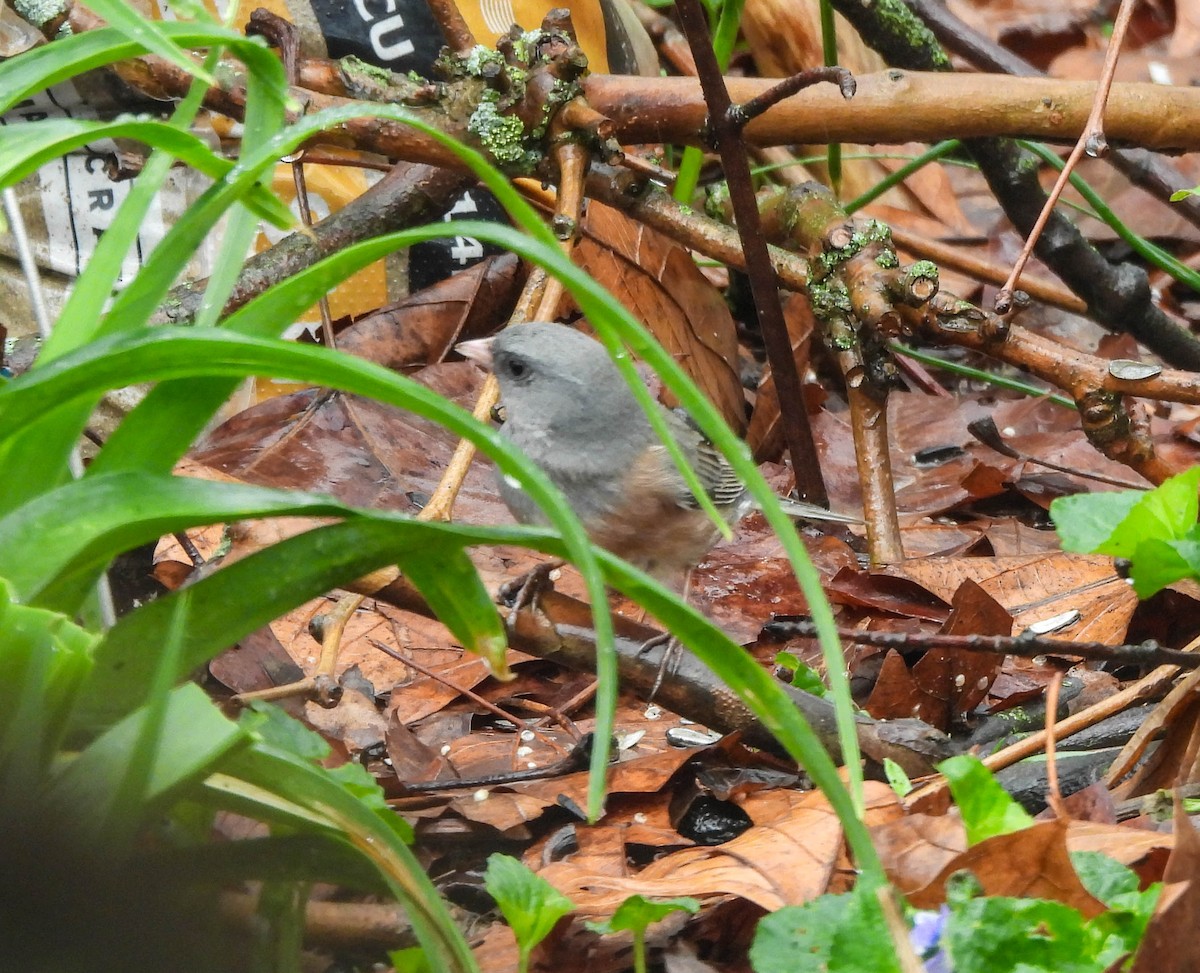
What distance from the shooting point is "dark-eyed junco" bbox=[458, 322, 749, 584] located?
3.06 meters

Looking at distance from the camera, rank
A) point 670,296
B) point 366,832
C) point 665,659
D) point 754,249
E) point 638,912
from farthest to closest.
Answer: point 670,296 < point 754,249 < point 665,659 < point 638,912 < point 366,832

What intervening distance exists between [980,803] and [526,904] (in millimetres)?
534

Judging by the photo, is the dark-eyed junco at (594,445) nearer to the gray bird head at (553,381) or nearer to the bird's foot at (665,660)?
the gray bird head at (553,381)

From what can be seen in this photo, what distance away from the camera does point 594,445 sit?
3.16 metres

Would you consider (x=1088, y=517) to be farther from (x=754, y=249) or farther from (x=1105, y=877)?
(x=754, y=249)

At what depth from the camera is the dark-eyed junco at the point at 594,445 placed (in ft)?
10.0

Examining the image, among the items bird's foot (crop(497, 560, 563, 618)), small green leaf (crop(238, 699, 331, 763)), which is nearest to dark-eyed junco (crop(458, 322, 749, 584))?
bird's foot (crop(497, 560, 563, 618))

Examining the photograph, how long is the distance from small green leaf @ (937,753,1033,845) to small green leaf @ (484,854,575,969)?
470 millimetres

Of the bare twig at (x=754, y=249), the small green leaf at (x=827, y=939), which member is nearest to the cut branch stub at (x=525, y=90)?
the bare twig at (x=754, y=249)

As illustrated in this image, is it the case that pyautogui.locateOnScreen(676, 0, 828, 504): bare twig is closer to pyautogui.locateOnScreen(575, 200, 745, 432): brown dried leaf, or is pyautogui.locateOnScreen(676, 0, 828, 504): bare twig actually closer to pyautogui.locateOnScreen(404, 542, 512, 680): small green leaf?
pyautogui.locateOnScreen(575, 200, 745, 432): brown dried leaf

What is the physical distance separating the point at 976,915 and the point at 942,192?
5346 millimetres

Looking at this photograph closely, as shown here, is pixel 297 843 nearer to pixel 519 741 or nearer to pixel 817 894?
pixel 817 894

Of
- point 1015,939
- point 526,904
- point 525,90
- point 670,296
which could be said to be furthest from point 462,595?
point 670,296

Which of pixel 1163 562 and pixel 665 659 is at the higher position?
pixel 1163 562
